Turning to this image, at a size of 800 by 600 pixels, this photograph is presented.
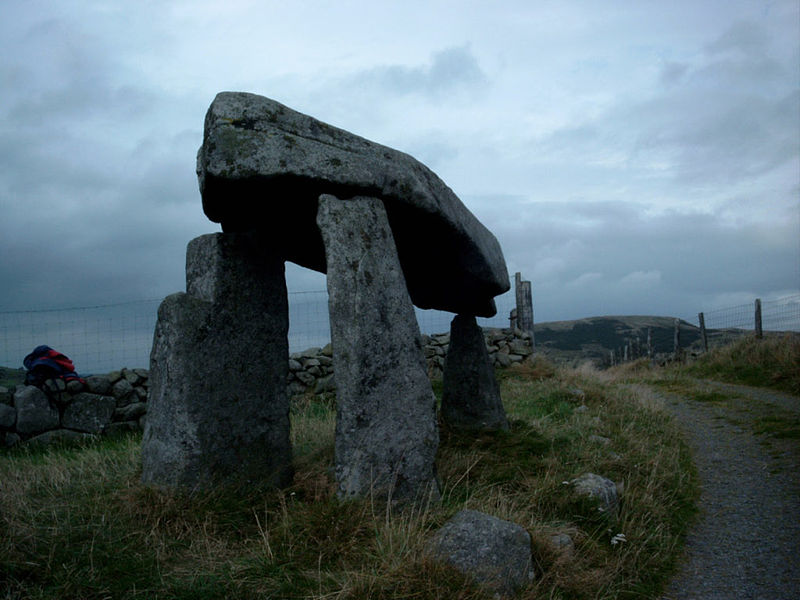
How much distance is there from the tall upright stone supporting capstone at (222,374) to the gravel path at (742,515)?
311 centimetres

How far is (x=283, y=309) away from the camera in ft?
17.8

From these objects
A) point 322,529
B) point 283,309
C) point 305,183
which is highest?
point 305,183

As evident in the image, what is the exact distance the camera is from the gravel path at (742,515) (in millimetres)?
4250

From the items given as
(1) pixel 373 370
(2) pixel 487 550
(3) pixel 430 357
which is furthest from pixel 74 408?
(2) pixel 487 550

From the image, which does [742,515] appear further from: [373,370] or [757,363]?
[757,363]

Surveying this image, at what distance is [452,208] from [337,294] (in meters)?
1.80

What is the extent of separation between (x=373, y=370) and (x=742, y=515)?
3.69 meters

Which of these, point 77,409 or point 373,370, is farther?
point 77,409

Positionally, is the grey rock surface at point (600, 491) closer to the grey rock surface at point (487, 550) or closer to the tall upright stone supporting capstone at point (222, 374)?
the grey rock surface at point (487, 550)

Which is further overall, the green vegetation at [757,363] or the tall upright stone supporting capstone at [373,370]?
the green vegetation at [757,363]

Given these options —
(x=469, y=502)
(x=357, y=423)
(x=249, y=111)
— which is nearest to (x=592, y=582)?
(x=469, y=502)

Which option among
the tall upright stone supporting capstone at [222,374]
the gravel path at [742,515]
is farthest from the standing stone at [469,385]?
the tall upright stone supporting capstone at [222,374]

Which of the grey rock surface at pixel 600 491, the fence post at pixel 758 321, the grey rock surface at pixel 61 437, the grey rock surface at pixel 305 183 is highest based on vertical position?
the grey rock surface at pixel 305 183

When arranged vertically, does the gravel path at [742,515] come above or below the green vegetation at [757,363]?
below
